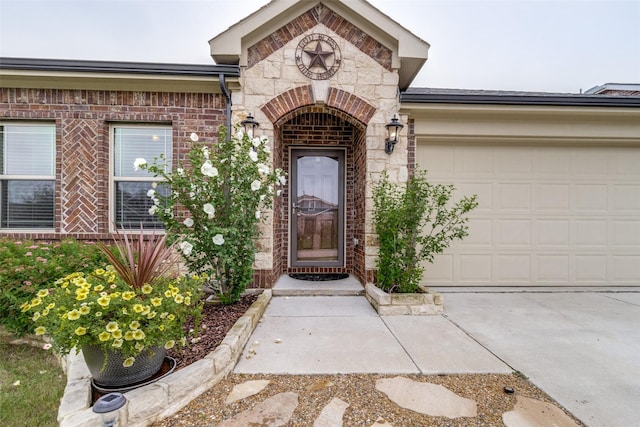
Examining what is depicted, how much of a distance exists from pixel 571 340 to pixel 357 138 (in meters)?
3.55

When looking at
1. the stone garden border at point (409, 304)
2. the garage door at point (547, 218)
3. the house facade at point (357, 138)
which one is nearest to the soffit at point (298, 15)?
the house facade at point (357, 138)

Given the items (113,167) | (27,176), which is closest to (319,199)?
(113,167)

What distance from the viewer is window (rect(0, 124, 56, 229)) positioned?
4.02 metres

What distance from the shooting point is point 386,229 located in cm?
367

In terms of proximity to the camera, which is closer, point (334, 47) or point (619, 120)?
point (334, 47)

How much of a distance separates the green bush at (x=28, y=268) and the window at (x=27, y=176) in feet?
4.02

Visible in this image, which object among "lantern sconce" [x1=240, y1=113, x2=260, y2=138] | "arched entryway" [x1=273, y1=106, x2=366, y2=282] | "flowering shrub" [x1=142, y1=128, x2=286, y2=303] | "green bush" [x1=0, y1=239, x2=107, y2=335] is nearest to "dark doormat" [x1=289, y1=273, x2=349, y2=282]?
"arched entryway" [x1=273, y1=106, x2=366, y2=282]

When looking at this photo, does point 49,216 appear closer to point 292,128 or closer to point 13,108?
point 13,108

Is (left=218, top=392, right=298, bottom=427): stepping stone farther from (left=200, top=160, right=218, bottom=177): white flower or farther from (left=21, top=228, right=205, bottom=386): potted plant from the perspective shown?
(left=200, top=160, right=218, bottom=177): white flower

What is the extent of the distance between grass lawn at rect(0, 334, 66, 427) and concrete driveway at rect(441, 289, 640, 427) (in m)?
3.23

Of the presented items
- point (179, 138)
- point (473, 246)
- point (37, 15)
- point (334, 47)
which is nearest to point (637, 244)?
point (473, 246)

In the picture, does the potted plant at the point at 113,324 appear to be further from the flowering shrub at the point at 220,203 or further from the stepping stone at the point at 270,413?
the flowering shrub at the point at 220,203

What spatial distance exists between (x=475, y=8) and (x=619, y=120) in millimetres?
7268

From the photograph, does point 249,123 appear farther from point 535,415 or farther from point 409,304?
point 535,415
